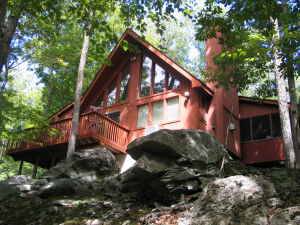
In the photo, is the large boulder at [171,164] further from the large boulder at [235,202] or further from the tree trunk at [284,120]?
the tree trunk at [284,120]

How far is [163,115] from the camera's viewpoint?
54.8ft

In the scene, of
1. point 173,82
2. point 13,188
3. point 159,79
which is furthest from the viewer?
point 159,79

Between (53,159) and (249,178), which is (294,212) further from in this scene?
(53,159)

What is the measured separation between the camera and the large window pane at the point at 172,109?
16.4 m

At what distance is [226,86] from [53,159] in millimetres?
9670

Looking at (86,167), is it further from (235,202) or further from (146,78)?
(146,78)

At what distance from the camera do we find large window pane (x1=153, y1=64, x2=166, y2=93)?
17531 mm

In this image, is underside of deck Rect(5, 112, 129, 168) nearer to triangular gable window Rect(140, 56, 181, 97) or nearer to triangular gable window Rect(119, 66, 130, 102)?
triangular gable window Rect(119, 66, 130, 102)

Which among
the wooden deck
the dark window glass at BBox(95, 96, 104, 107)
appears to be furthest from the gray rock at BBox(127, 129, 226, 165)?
the dark window glass at BBox(95, 96, 104, 107)

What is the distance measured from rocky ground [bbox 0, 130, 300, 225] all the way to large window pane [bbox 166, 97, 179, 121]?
7.03 metres

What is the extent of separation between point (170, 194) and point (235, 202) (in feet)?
5.84

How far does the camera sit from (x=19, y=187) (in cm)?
999

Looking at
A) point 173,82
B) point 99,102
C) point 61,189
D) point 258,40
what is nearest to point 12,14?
point 61,189

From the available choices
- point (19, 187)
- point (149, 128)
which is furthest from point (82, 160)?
point (149, 128)
